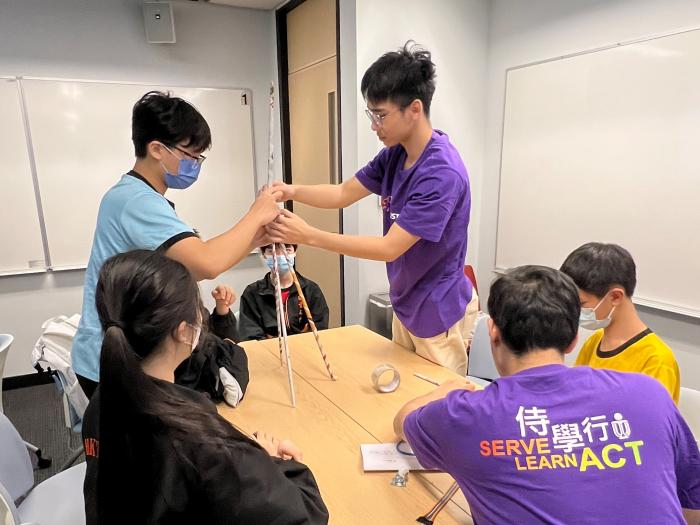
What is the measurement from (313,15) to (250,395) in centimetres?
311

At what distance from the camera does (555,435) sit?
0.91 meters

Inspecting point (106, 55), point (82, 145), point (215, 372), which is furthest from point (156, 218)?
point (106, 55)

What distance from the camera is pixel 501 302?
42.4 inches

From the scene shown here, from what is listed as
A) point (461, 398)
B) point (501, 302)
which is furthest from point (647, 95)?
point (461, 398)

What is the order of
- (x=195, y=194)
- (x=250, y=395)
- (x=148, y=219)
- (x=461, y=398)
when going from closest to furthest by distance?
(x=461, y=398) → (x=148, y=219) → (x=250, y=395) → (x=195, y=194)

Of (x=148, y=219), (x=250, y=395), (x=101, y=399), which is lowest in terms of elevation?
(x=250, y=395)

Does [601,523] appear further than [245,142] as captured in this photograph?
No

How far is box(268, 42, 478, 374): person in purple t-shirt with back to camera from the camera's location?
67.6 inches

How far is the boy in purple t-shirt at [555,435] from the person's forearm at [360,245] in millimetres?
676

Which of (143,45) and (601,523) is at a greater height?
→ (143,45)

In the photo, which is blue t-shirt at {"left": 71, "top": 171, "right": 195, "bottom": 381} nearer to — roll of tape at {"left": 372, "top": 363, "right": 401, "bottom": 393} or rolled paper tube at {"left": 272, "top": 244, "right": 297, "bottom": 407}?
rolled paper tube at {"left": 272, "top": 244, "right": 297, "bottom": 407}

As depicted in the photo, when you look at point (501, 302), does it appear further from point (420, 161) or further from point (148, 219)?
point (148, 219)

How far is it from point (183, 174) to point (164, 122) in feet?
0.62

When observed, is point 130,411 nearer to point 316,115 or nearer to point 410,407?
point 410,407
